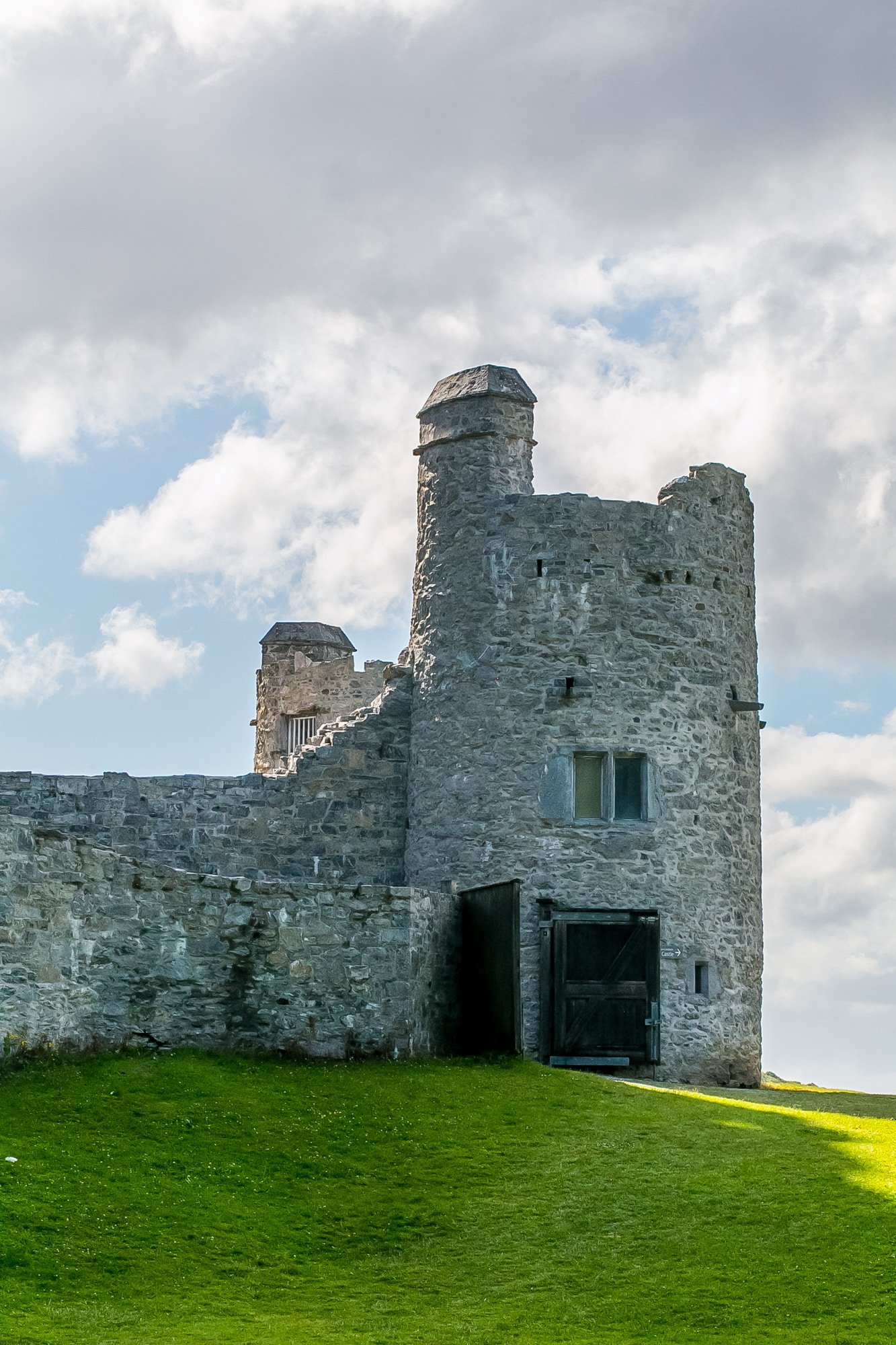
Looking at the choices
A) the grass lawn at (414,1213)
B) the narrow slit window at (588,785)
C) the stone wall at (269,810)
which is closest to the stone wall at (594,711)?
the narrow slit window at (588,785)

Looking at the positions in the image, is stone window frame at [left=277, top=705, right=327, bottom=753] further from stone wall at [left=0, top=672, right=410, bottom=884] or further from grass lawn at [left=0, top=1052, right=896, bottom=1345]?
grass lawn at [left=0, top=1052, right=896, bottom=1345]

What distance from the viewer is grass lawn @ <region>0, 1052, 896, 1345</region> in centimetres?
1385

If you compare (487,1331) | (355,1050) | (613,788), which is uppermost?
(613,788)

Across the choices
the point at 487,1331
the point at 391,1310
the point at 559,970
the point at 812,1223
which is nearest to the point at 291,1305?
the point at 391,1310

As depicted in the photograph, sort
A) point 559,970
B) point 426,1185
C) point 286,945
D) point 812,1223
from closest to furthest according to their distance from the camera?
1. point 812,1223
2. point 426,1185
3. point 286,945
4. point 559,970

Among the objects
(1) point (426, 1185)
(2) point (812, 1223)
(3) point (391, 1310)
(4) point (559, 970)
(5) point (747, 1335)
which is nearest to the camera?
(5) point (747, 1335)

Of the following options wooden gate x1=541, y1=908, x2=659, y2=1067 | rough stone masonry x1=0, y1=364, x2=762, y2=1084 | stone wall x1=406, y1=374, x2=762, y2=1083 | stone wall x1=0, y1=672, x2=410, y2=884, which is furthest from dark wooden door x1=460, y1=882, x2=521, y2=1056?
stone wall x1=0, y1=672, x2=410, y2=884

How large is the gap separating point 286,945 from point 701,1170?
5.97 m

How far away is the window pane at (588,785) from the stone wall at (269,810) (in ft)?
10.6

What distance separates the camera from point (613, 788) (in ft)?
88.6

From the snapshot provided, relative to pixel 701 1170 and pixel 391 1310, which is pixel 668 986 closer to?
pixel 701 1170

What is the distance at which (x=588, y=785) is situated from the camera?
27141 mm

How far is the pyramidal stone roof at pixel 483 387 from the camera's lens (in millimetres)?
29078

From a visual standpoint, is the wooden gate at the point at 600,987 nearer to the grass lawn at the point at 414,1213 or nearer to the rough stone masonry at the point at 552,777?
the rough stone masonry at the point at 552,777
